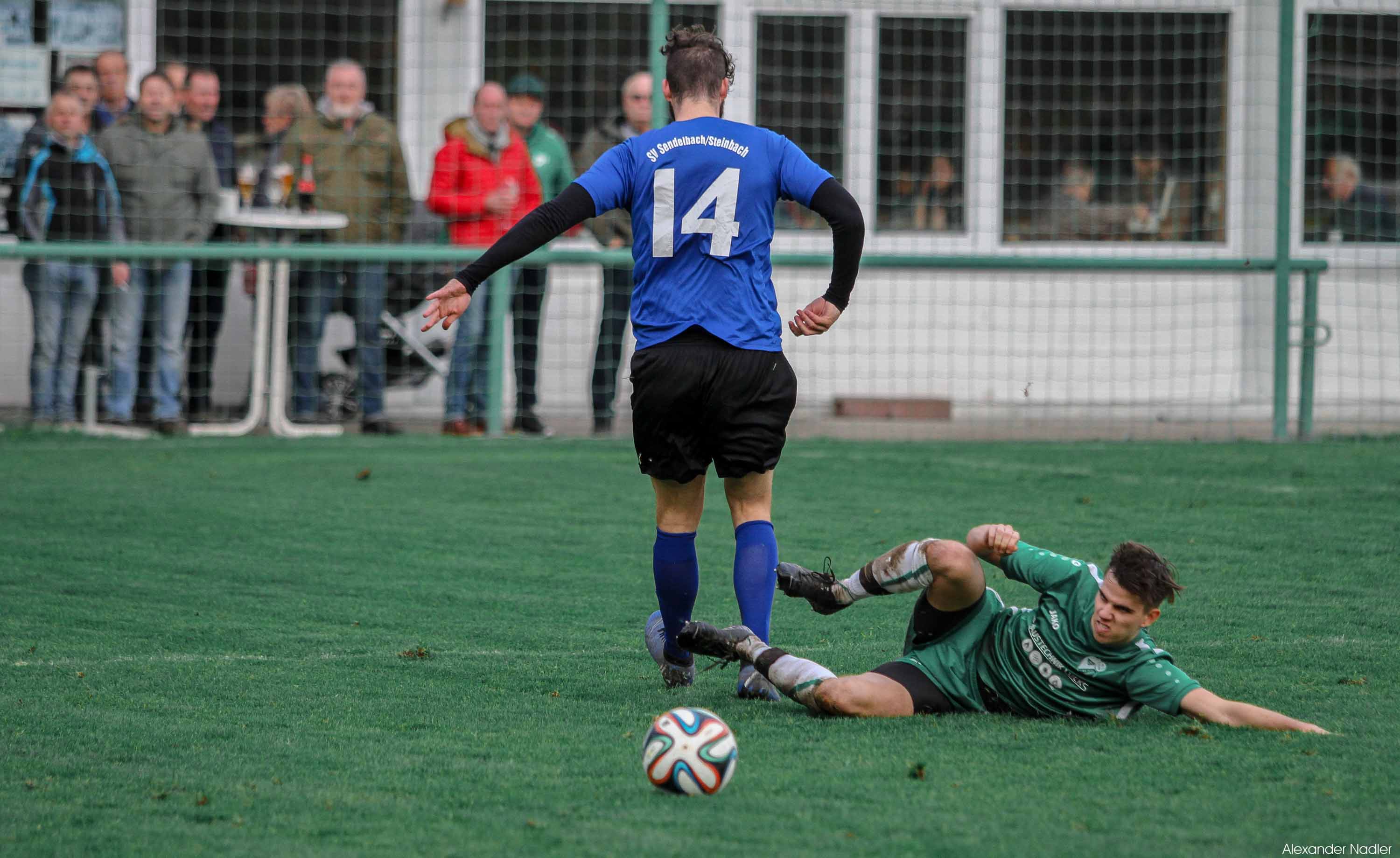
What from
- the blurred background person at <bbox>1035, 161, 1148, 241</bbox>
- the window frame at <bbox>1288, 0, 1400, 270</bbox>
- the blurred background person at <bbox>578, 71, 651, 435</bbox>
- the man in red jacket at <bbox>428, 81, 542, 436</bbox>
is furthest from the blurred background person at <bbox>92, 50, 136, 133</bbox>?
the window frame at <bbox>1288, 0, 1400, 270</bbox>

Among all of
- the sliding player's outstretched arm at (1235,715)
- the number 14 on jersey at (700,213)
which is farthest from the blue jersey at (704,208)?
the sliding player's outstretched arm at (1235,715)

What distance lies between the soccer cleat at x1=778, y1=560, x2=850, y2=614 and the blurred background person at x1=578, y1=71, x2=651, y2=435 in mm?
6870

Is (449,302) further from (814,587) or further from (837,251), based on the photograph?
(814,587)

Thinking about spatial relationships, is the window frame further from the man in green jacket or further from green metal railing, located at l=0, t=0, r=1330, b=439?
the man in green jacket

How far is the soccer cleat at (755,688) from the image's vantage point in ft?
15.0

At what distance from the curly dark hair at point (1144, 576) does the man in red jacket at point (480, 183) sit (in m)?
7.58

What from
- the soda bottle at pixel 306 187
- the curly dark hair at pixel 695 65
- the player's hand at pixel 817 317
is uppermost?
the soda bottle at pixel 306 187

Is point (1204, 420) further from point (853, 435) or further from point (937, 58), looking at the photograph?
point (937, 58)

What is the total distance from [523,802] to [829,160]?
10528 millimetres

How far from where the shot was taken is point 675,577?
4.73 meters

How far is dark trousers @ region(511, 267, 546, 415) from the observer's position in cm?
1155

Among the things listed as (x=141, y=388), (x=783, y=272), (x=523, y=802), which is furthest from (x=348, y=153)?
(x=523, y=802)

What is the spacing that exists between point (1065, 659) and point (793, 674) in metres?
0.71

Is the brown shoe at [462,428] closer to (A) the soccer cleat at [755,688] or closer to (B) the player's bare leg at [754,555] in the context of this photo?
(B) the player's bare leg at [754,555]
